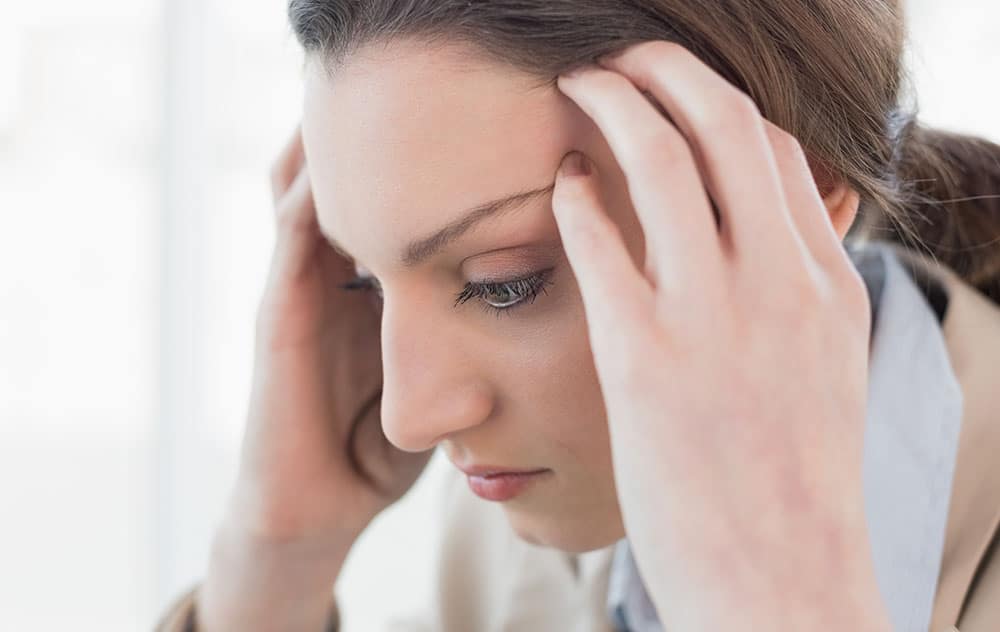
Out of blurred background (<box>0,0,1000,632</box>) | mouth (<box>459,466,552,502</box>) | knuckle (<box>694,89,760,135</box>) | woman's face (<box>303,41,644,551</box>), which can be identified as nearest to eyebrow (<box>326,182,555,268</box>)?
woman's face (<box>303,41,644,551</box>)

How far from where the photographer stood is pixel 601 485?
35.4 inches

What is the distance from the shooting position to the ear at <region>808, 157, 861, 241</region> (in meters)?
0.84

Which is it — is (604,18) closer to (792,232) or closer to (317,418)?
(792,232)

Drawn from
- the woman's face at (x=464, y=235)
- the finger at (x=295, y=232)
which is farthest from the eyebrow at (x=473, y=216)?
the finger at (x=295, y=232)

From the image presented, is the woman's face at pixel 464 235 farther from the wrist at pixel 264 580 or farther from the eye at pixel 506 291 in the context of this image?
the wrist at pixel 264 580

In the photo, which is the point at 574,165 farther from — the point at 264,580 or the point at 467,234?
the point at 264,580

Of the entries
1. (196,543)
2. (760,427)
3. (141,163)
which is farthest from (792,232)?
(196,543)

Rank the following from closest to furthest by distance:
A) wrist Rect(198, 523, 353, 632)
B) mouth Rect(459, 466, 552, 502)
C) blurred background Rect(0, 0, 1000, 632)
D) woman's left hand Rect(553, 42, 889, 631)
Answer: woman's left hand Rect(553, 42, 889, 631)
mouth Rect(459, 466, 552, 502)
wrist Rect(198, 523, 353, 632)
blurred background Rect(0, 0, 1000, 632)

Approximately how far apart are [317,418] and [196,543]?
4.07 feet

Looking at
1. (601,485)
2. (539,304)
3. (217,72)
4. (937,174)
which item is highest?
(217,72)

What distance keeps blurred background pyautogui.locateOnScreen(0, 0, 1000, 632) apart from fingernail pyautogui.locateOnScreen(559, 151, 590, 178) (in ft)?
3.69

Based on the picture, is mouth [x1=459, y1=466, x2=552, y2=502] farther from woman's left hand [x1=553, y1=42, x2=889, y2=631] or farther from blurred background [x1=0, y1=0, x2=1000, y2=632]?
blurred background [x1=0, y1=0, x2=1000, y2=632]

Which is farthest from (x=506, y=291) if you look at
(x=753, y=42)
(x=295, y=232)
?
(x=295, y=232)

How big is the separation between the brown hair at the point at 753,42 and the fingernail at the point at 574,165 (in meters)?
0.05
